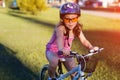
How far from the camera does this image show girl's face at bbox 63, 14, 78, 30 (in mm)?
5891

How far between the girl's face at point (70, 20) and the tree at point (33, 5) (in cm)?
3267

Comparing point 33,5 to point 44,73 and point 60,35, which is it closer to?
point 44,73

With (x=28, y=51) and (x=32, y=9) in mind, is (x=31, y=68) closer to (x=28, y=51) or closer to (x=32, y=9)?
(x=28, y=51)

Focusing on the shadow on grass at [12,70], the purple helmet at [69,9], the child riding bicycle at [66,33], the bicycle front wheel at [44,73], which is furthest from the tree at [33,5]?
the purple helmet at [69,9]

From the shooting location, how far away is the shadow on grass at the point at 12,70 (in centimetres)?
894

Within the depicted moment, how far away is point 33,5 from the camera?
→ 39.7 m

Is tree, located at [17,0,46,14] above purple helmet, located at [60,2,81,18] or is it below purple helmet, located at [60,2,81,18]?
below

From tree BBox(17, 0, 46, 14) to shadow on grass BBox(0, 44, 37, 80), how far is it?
26819 mm

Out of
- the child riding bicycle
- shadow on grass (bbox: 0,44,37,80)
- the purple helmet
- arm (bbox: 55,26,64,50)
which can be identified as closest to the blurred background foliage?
shadow on grass (bbox: 0,44,37,80)

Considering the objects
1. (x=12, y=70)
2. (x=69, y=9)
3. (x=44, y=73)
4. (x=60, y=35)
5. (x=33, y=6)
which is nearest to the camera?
(x=69, y=9)

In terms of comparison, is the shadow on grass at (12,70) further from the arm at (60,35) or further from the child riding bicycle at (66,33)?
the arm at (60,35)

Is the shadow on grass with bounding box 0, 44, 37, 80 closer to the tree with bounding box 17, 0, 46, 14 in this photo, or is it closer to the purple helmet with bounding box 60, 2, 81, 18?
the purple helmet with bounding box 60, 2, 81, 18

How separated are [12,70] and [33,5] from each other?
3026 cm

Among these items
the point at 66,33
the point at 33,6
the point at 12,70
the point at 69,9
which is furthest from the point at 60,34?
the point at 33,6
